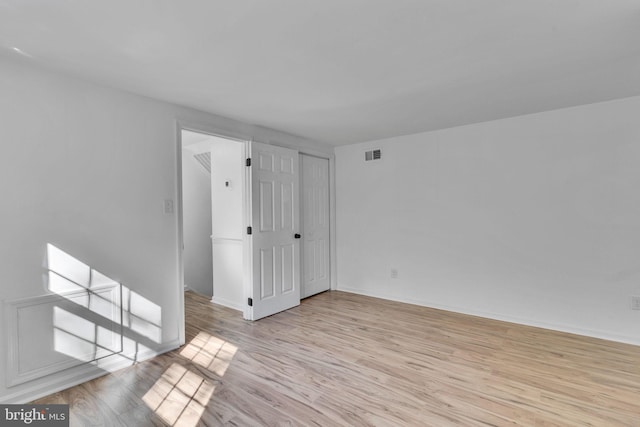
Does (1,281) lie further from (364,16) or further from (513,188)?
(513,188)

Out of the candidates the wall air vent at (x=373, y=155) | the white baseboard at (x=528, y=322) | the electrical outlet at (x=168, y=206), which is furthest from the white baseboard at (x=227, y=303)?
the wall air vent at (x=373, y=155)

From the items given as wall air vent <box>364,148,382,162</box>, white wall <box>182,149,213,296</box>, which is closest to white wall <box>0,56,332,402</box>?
white wall <box>182,149,213,296</box>

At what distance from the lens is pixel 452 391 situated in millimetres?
2137

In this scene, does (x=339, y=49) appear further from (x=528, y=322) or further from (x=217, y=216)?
(x=528, y=322)

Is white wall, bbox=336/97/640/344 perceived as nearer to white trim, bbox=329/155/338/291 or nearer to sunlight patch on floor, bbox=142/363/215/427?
white trim, bbox=329/155/338/291

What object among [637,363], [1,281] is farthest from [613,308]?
[1,281]

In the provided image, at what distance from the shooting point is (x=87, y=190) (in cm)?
230

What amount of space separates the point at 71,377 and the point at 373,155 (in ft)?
13.1

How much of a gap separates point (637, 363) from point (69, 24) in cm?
463

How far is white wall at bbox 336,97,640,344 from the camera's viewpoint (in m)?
2.92

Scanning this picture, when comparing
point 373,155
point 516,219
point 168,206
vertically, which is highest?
point 373,155

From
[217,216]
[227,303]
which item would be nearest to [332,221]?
[217,216]

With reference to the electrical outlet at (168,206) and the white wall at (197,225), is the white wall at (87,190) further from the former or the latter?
the white wall at (197,225)

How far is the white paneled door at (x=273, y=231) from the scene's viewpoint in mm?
3533
